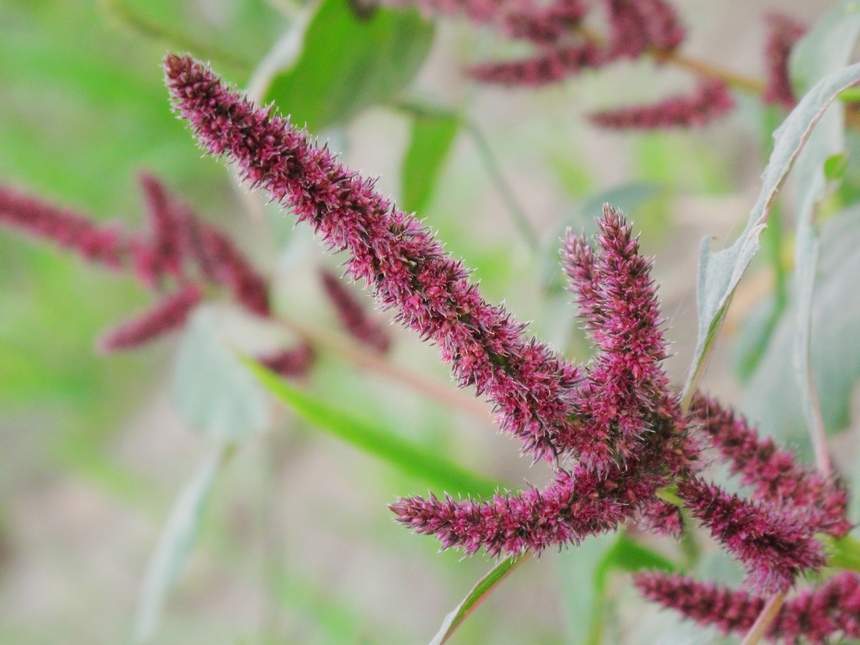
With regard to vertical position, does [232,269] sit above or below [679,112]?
below

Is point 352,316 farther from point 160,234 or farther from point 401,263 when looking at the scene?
point 401,263

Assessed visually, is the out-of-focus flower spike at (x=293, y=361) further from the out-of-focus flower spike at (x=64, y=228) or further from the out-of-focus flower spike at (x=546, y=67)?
the out-of-focus flower spike at (x=546, y=67)

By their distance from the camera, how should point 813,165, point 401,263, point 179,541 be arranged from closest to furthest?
point 401,263, point 813,165, point 179,541

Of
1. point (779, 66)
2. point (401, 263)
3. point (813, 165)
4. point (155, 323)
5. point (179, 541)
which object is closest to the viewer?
point (401, 263)

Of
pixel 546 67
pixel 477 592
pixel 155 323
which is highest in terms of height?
pixel 546 67

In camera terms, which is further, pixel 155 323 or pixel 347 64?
pixel 155 323

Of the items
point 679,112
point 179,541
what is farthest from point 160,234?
point 679,112

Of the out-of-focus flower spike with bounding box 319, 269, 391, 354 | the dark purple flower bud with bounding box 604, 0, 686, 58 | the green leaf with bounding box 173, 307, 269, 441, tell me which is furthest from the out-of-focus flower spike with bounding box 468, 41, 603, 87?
the green leaf with bounding box 173, 307, 269, 441
